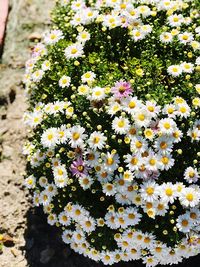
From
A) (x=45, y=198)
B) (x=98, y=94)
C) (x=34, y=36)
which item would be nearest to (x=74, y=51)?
(x=98, y=94)

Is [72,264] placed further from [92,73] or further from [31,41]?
[31,41]

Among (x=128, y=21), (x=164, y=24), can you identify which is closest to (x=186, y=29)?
(x=164, y=24)

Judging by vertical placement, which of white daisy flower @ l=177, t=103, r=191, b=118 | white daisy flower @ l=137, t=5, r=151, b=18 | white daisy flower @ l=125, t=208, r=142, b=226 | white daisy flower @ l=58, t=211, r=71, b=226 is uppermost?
white daisy flower @ l=137, t=5, r=151, b=18

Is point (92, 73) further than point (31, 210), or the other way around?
point (31, 210)

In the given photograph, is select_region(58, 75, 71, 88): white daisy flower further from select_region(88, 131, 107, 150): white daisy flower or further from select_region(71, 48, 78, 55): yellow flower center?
select_region(88, 131, 107, 150): white daisy flower

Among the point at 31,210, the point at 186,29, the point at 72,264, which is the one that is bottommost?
the point at 72,264

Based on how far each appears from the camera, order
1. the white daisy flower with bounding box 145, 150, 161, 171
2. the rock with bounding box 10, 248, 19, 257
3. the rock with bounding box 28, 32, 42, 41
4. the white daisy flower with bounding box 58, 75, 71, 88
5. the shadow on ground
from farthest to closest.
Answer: the rock with bounding box 28, 32, 42, 41
the rock with bounding box 10, 248, 19, 257
the shadow on ground
the white daisy flower with bounding box 58, 75, 71, 88
the white daisy flower with bounding box 145, 150, 161, 171

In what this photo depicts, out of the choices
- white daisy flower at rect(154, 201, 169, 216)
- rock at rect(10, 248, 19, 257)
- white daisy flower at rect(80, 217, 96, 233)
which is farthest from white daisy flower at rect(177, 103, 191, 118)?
rock at rect(10, 248, 19, 257)

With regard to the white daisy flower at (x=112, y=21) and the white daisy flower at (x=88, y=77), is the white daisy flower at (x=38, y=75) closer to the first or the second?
the white daisy flower at (x=88, y=77)
